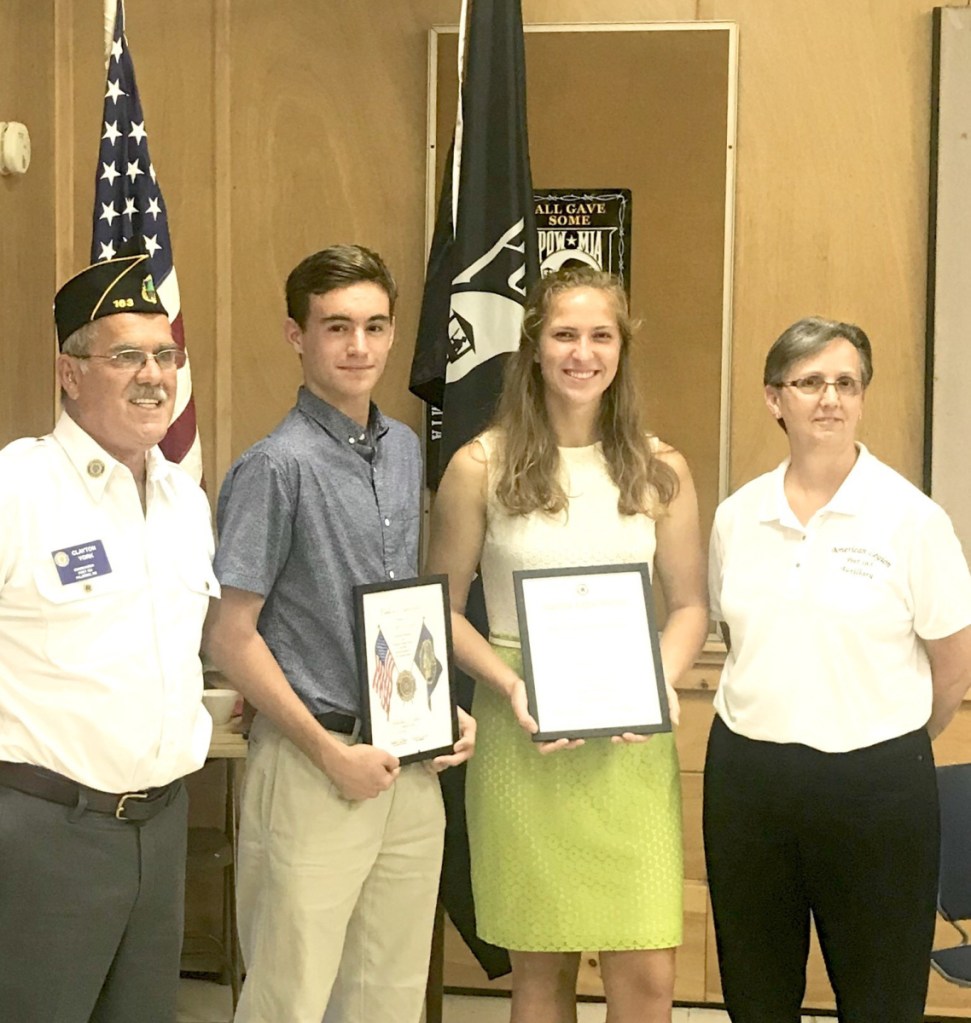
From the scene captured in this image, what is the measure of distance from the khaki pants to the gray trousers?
1.00ft

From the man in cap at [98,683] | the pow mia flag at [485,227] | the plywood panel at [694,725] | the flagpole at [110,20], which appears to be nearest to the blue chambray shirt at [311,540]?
the man in cap at [98,683]

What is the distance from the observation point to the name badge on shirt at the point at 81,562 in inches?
81.0

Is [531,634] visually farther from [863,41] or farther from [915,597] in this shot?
[863,41]

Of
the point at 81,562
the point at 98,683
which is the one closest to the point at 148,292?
the point at 81,562

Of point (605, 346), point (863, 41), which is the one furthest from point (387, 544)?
point (863, 41)

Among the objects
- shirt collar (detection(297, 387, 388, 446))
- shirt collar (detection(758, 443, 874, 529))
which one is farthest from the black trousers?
shirt collar (detection(297, 387, 388, 446))

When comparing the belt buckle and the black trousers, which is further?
the black trousers

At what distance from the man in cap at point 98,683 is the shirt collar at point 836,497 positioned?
3.56 feet

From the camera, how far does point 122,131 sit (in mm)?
3477

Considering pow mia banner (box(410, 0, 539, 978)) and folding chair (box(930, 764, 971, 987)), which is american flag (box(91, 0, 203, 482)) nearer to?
pow mia banner (box(410, 0, 539, 978))

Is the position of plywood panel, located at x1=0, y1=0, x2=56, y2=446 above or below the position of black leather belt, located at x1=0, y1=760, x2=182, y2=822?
above

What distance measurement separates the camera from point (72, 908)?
80.7 inches

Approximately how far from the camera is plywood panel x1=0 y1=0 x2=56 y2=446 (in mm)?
3486

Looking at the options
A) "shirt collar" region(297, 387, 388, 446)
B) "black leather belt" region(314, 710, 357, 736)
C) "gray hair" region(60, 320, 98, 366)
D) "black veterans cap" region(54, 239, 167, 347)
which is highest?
"black veterans cap" region(54, 239, 167, 347)
